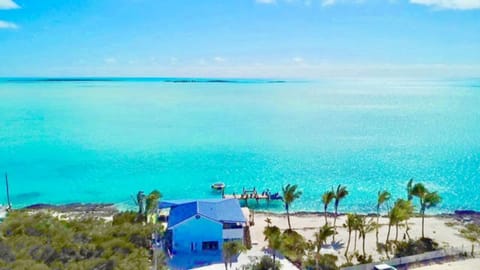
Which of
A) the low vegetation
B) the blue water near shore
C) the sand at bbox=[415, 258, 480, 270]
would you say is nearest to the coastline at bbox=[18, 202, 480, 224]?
the blue water near shore

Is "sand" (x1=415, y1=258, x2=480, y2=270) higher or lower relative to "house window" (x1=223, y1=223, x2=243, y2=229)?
lower

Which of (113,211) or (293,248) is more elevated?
(293,248)

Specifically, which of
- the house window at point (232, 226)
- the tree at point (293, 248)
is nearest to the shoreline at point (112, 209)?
the house window at point (232, 226)

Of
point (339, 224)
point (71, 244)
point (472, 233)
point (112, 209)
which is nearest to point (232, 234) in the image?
point (71, 244)

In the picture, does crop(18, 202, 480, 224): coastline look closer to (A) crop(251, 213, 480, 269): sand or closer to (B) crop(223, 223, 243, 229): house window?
(A) crop(251, 213, 480, 269): sand

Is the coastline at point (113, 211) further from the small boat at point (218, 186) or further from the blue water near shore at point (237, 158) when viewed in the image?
the small boat at point (218, 186)

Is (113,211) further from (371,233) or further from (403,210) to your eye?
(403,210)

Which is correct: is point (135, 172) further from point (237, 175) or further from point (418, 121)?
point (418, 121)
